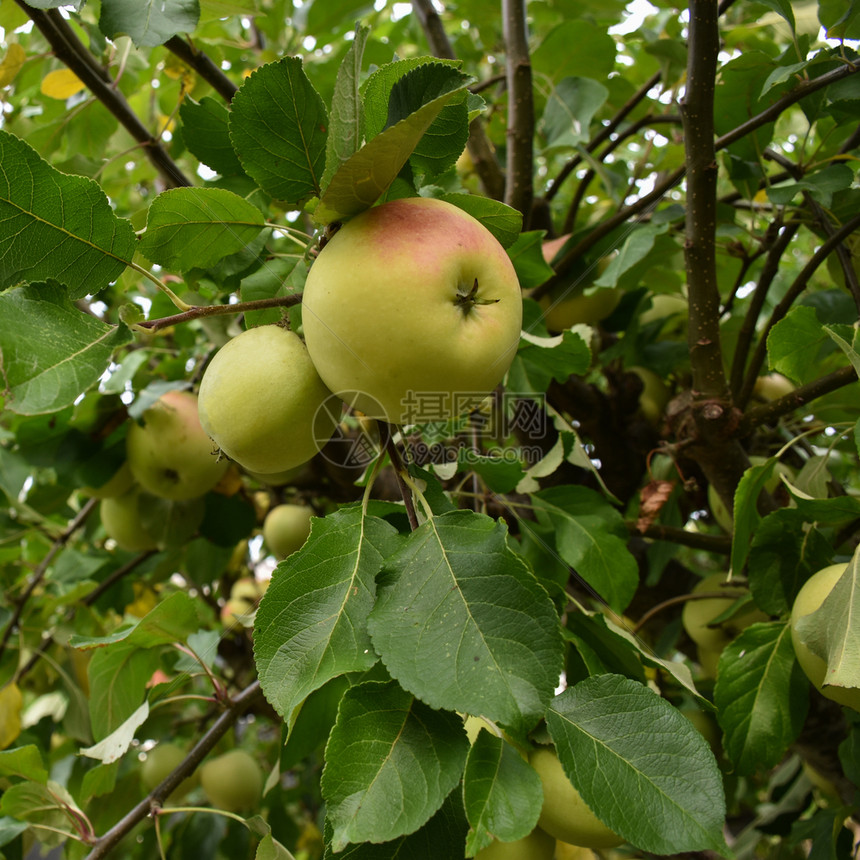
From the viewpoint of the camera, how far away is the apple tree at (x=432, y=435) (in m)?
0.60

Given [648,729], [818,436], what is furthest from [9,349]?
[818,436]

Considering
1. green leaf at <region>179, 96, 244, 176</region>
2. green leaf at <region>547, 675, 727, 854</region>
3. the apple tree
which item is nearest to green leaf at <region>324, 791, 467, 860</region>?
the apple tree

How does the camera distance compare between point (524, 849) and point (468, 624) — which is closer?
point (468, 624)

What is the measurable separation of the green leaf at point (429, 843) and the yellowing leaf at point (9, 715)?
3.80 feet

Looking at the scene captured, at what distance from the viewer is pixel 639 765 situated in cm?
62

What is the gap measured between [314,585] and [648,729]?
1.08ft

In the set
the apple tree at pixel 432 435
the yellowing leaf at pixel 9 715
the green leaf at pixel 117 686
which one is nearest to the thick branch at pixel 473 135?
the apple tree at pixel 432 435

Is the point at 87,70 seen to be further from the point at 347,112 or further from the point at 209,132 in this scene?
the point at 347,112

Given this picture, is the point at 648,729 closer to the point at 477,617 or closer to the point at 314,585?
the point at 477,617

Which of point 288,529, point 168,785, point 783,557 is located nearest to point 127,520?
point 288,529

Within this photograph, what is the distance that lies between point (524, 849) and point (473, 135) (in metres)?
1.35

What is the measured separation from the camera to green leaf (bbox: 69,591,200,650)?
0.91 meters

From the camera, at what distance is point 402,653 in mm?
578

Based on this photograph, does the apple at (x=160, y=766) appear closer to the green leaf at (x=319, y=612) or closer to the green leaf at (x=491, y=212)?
the green leaf at (x=319, y=612)
